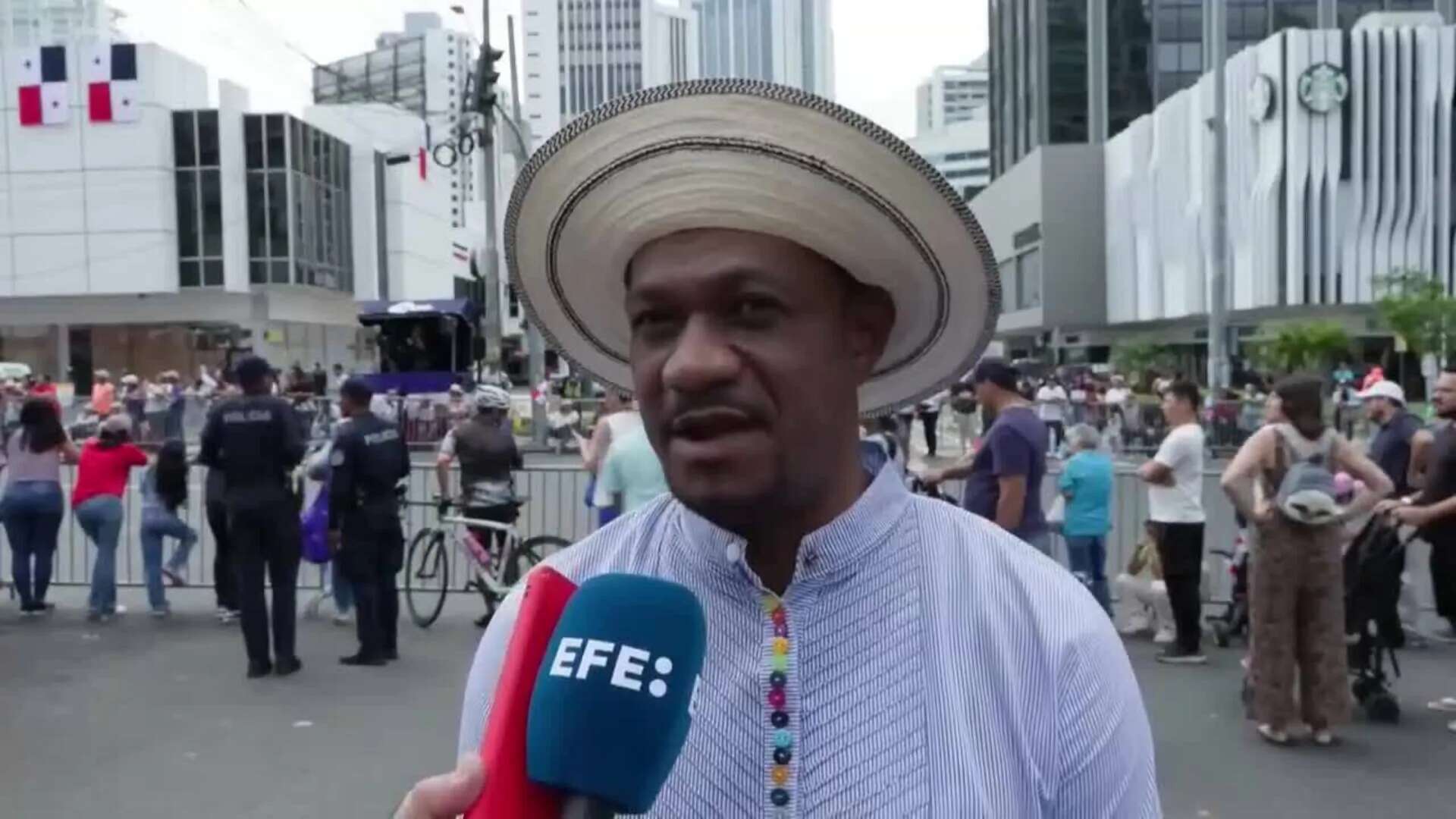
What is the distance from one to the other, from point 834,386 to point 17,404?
26.7 m

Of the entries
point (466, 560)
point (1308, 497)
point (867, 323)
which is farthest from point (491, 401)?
point (867, 323)

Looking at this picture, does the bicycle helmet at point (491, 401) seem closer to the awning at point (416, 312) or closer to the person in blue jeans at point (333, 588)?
the person in blue jeans at point (333, 588)

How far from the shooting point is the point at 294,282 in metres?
54.7

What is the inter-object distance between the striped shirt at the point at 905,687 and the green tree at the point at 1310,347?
1576 inches

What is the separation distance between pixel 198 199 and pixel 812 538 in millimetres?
54754

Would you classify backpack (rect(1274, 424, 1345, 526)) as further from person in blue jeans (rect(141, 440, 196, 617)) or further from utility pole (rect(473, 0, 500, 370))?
utility pole (rect(473, 0, 500, 370))

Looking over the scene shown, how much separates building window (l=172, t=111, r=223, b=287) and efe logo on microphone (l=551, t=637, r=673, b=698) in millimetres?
54409

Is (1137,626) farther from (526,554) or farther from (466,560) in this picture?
(466,560)

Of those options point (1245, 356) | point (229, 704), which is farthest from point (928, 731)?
point (1245, 356)

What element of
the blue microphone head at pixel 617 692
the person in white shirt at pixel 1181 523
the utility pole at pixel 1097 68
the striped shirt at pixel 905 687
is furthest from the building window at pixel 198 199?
the blue microphone head at pixel 617 692

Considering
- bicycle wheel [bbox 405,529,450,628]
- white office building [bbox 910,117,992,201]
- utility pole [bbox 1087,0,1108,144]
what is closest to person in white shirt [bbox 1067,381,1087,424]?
bicycle wheel [bbox 405,529,450,628]

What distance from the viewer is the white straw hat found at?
158 centimetres

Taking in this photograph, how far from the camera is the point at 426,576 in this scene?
10.3m

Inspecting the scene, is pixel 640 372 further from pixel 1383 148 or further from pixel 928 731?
pixel 1383 148
